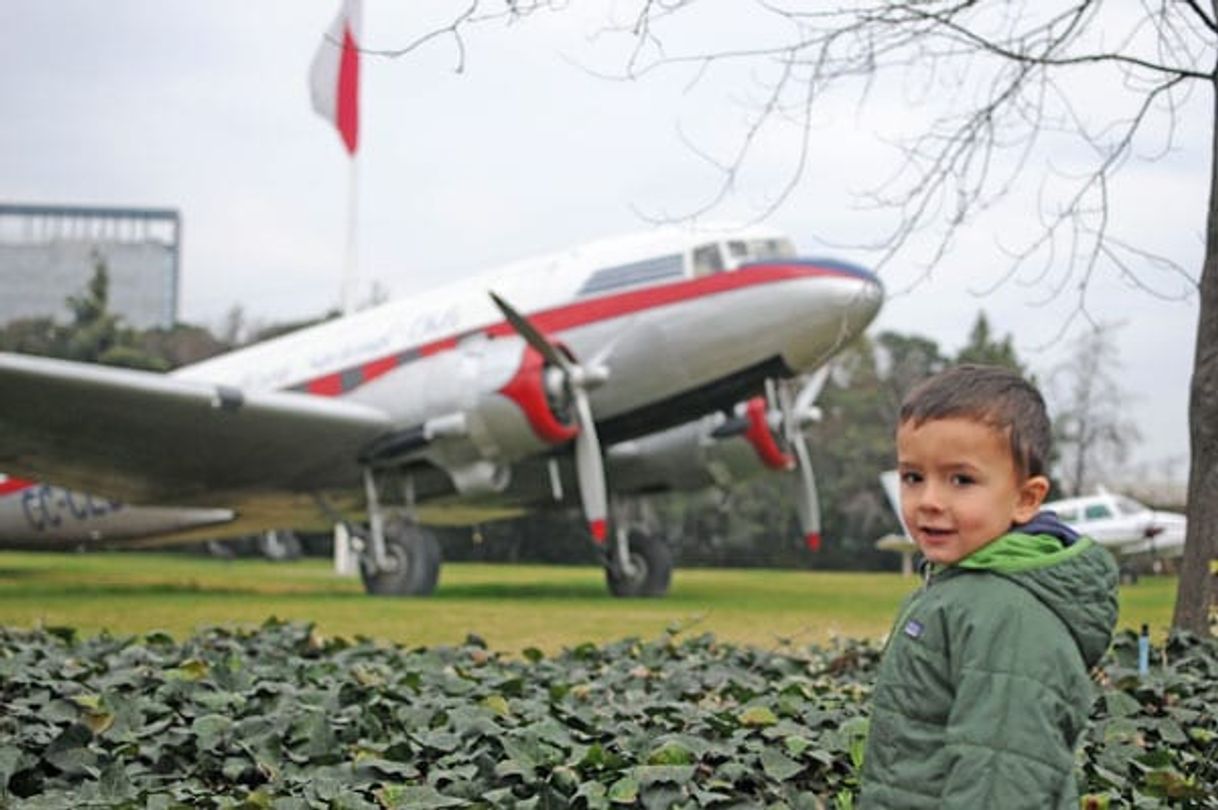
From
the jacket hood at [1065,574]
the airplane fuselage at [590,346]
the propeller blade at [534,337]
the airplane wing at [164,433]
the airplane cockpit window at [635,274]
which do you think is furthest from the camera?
the airplane cockpit window at [635,274]

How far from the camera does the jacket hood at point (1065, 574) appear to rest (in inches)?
85.9

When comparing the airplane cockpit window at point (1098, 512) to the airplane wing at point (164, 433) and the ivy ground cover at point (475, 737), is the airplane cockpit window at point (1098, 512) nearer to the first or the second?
the airplane wing at point (164, 433)

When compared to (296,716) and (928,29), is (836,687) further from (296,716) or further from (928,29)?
(928,29)

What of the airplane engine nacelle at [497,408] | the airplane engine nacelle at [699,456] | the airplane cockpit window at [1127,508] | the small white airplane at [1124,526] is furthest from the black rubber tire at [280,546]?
the airplane engine nacelle at [497,408]

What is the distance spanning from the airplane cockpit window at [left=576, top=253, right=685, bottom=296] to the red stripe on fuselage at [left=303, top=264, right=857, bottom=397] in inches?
A: 4.8

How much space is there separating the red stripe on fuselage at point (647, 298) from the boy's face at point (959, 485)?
46.9 ft

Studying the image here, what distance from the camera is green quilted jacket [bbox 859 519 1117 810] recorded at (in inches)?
81.7

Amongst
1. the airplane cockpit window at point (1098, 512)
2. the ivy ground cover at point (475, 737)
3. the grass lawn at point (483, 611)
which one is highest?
the airplane cockpit window at point (1098, 512)

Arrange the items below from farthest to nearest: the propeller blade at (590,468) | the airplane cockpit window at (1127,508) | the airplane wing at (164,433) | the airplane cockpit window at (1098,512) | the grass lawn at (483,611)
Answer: the airplane cockpit window at (1127,508)
the airplane cockpit window at (1098,512)
the propeller blade at (590,468)
the airplane wing at (164,433)
the grass lawn at (483,611)

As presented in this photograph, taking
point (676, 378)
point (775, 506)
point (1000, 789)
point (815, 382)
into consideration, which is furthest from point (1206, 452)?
point (775, 506)

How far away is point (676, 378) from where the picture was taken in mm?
17031

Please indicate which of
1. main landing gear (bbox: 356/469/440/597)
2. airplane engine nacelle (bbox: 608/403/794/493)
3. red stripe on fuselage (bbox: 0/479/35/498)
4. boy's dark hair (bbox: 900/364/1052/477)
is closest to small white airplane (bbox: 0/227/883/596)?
main landing gear (bbox: 356/469/440/597)

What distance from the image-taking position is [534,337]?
16375mm

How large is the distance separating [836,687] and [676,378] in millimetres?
11696
